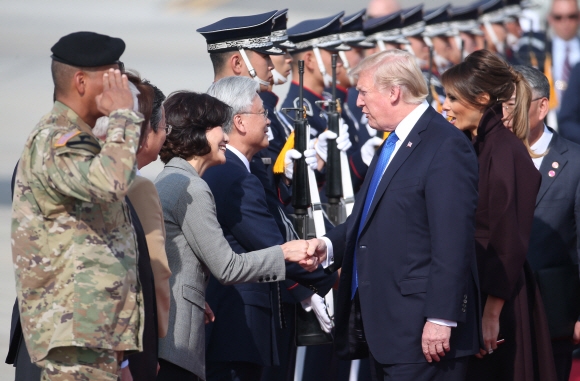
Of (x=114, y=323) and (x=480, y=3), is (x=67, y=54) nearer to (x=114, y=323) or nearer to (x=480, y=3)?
(x=114, y=323)

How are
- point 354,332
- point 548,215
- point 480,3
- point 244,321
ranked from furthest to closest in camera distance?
point 480,3
point 548,215
point 244,321
point 354,332

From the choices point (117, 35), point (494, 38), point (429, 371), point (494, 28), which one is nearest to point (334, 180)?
point (429, 371)

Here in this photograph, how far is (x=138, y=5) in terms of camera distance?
49.2ft

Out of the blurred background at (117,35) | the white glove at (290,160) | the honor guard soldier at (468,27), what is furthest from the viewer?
the blurred background at (117,35)

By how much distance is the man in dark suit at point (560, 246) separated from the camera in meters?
4.04

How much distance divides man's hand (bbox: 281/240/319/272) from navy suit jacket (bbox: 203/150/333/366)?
0.07 m

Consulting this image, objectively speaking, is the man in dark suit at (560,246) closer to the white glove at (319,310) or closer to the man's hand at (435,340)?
the white glove at (319,310)

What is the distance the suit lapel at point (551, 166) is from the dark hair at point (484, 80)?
50 centimetres

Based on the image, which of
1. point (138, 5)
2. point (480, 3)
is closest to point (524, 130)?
point (480, 3)

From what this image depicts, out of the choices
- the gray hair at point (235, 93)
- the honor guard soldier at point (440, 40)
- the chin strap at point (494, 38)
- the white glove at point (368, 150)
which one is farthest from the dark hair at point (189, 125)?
the chin strap at point (494, 38)

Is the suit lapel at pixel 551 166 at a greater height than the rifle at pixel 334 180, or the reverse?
the suit lapel at pixel 551 166

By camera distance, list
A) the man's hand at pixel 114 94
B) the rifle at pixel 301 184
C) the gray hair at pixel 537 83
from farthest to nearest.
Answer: the rifle at pixel 301 184
the gray hair at pixel 537 83
the man's hand at pixel 114 94

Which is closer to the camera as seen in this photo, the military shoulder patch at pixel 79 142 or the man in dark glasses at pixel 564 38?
the military shoulder patch at pixel 79 142

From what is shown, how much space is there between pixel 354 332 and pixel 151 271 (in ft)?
2.83
